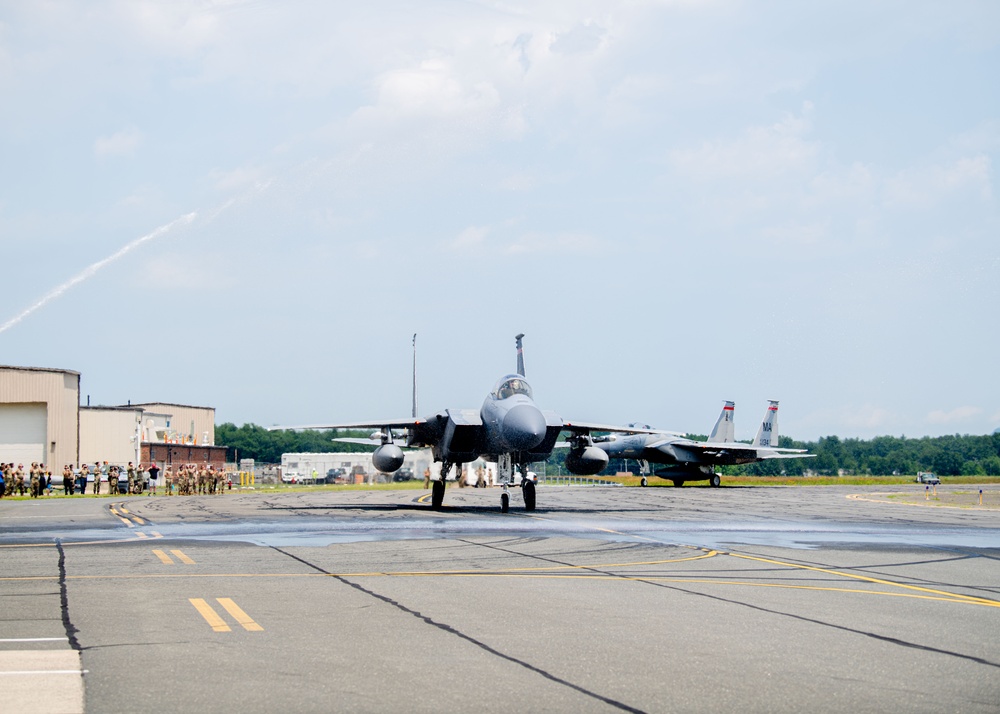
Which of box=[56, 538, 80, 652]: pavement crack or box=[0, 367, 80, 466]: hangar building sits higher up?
box=[0, 367, 80, 466]: hangar building

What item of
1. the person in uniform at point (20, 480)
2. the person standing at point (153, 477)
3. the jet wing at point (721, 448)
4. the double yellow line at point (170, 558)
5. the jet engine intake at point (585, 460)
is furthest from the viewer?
the jet wing at point (721, 448)

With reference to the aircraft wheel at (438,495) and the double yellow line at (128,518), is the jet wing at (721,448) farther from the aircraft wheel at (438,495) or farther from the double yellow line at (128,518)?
the double yellow line at (128,518)

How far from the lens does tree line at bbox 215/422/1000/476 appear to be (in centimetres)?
15938

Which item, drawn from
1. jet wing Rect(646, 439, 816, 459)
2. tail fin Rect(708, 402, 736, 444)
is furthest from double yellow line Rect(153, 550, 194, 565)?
tail fin Rect(708, 402, 736, 444)

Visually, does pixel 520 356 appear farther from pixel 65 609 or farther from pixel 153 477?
pixel 153 477

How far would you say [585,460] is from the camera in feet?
111

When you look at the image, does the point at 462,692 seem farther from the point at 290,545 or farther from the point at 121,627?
the point at 290,545

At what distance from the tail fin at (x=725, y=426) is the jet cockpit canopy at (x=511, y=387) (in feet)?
161

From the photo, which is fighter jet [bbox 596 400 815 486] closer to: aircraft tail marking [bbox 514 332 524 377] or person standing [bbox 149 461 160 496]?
person standing [bbox 149 461 160 496]

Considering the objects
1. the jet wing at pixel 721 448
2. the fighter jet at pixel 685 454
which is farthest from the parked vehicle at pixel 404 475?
the jet wing at pixel 721 448

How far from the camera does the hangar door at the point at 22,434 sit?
65.0 m

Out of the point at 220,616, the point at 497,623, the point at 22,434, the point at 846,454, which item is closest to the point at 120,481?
the point at 22,434

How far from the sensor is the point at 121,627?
954 centimetres

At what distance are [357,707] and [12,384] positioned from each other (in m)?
65.4
